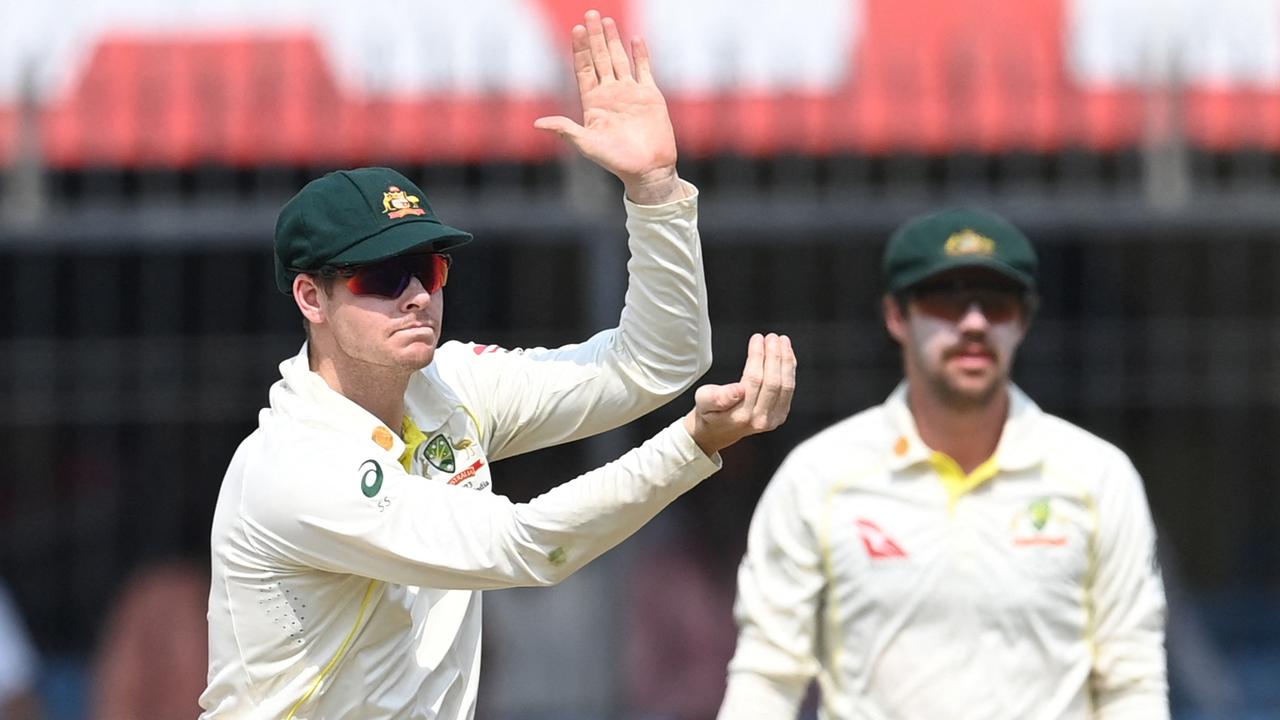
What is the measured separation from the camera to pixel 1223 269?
809 centimetres

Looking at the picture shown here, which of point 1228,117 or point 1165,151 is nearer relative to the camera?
point 1165,151

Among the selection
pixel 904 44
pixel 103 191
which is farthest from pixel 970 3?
pixel 103 191

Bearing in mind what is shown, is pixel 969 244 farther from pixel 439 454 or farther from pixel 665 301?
pixel 439 454

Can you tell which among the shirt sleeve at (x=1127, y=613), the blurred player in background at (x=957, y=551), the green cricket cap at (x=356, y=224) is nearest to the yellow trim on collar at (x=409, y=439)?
the green cricket cap at (x=356, y=224)

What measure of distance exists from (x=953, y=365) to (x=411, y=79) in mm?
3510

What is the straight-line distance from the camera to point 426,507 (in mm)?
2553

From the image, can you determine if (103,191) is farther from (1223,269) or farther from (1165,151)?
(1223,269)

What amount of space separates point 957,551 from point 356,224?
1502 millimetres

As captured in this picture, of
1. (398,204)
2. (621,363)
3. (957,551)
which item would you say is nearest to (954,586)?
(957,551)

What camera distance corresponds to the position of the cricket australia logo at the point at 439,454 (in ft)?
9.29

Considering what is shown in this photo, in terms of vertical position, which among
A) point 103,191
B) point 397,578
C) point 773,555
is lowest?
point 773,555

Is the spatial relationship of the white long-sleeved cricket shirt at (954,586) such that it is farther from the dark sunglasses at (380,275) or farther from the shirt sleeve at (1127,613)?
the dark sunglasses at (380,275)

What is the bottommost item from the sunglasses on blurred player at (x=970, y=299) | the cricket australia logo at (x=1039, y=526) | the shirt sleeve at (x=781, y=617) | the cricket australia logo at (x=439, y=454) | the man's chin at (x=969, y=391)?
the shirt sleeve at (x=781, y=617)

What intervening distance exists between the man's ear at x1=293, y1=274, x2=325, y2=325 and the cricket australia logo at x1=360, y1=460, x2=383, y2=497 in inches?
10.3
